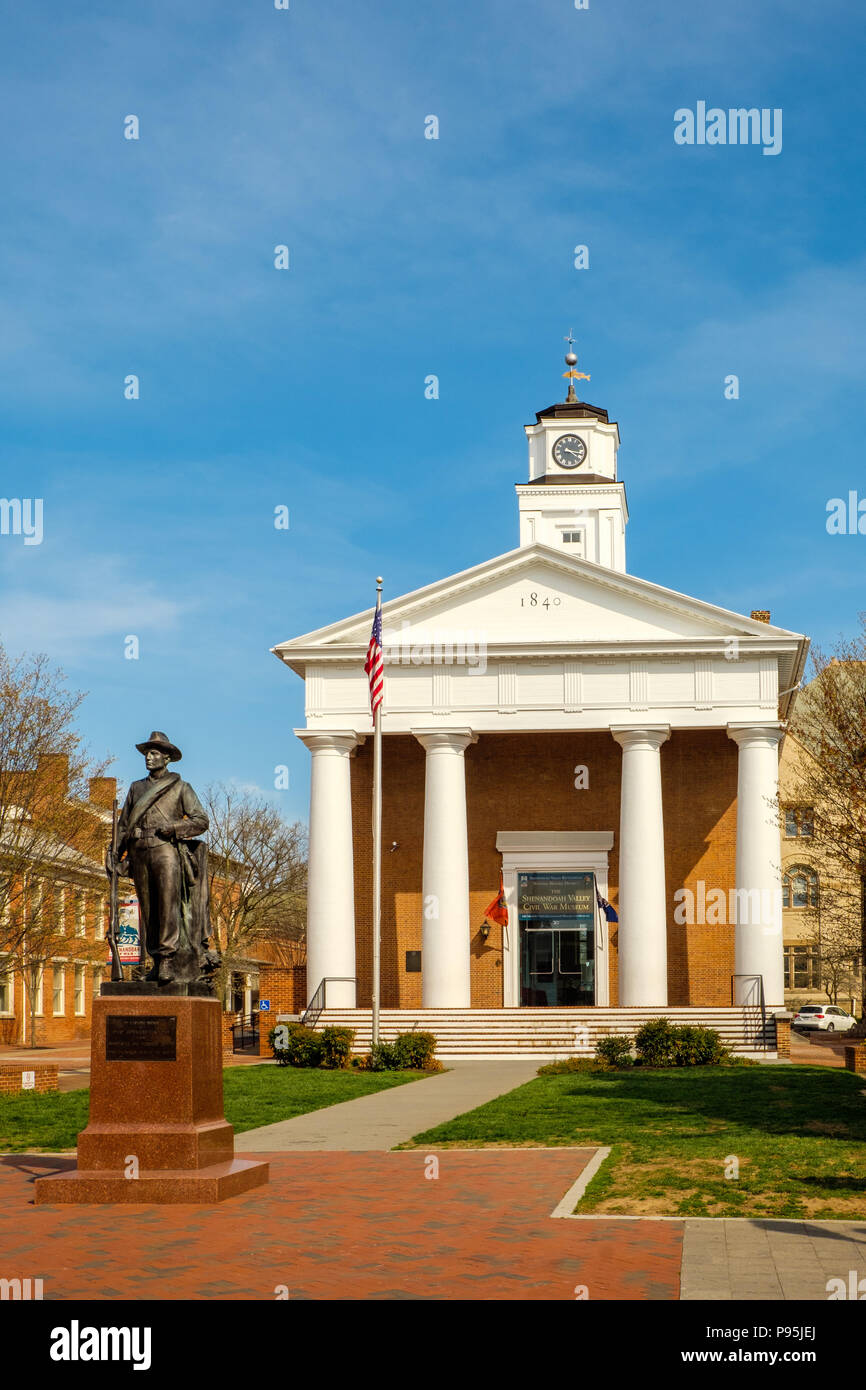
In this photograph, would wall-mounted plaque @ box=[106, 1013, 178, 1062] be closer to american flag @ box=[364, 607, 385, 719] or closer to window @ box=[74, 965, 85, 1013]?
american flag @ box=[364, 607, 385, 719]

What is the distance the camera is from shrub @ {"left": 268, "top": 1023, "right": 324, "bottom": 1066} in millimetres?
34469

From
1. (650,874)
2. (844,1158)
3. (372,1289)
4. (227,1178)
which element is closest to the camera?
(372,1289)

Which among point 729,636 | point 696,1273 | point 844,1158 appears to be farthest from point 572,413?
point 696,1273

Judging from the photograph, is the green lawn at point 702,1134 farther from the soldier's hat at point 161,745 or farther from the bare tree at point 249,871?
the bare tree at point 249,871

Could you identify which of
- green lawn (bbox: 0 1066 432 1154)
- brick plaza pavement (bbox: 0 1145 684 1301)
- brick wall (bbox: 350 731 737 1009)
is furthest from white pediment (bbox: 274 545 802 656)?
brick plaza pavement (bbox: 0 1145 684 1301)

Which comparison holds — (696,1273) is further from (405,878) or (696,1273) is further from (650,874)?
(405,878)

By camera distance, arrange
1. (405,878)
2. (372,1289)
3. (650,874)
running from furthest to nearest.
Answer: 1. (405,878)
2. (650,874)
3. (372,1289)

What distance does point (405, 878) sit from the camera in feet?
152

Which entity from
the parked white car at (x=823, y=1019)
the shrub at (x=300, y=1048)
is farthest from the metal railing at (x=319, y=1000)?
the parked white car at (x=823, y=1019)

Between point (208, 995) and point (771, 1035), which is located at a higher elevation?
point (208, 995)

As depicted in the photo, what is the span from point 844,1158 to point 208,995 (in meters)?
6.90

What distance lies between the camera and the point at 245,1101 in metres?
24.9

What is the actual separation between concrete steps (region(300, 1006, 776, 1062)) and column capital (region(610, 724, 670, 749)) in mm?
7447

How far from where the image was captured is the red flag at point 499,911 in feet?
148
